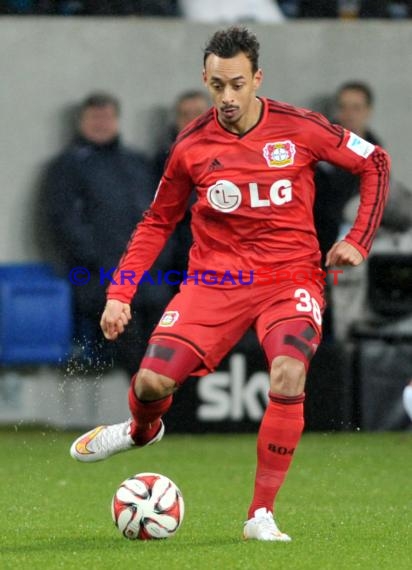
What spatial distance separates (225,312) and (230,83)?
98 centimetres

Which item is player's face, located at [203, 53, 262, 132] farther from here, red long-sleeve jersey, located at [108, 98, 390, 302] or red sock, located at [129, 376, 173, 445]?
red sock, located at [129, 376, 173, 445]

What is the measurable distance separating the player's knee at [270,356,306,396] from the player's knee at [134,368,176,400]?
19.9 inches

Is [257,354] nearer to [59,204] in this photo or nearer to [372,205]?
[59,204]

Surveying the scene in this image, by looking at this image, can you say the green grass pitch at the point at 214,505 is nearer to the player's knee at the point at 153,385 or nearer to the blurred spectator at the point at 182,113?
the player's knee at the point at 153,385

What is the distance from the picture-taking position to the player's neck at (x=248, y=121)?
6.67 m

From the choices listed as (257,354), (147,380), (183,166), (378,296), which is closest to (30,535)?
(147,380)

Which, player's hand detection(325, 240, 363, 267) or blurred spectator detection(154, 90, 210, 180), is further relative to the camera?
blurred spectator detection(154, 90, 210, 180)

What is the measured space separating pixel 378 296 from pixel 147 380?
19.0 feet

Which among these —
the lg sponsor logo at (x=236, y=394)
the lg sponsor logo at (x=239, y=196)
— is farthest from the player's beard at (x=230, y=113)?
the lg sponsor logo at (x=236, y=394)

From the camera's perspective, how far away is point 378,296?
12.0 meters

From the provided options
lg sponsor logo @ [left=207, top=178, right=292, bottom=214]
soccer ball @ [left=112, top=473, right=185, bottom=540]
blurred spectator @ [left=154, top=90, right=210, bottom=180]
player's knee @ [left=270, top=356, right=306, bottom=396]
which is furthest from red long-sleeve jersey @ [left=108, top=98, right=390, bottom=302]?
blurred spectator @ [left=154, top=90, right=210, bottom=180]

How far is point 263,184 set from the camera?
6613 mm

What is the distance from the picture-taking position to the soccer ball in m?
6.21

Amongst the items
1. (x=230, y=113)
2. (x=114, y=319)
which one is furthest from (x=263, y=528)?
(x=230, y=113)
